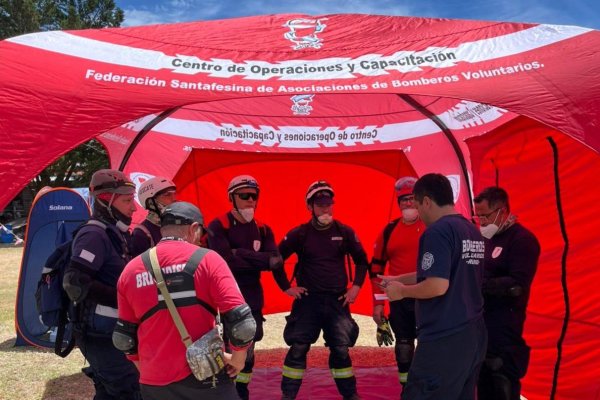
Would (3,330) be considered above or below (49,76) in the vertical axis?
below

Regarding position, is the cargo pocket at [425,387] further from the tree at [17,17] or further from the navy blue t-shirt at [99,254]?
A: the tree at [17,17]

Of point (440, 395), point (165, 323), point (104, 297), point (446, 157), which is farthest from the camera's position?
point (446, 157)

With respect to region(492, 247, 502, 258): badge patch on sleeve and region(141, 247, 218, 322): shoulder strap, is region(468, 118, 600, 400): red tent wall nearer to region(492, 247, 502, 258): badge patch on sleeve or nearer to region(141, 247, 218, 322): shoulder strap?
region(492, 247, 502, 258): badge patch on sleeve

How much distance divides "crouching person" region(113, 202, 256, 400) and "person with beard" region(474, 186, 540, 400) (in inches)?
87.8

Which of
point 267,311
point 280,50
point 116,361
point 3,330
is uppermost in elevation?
point 280,50

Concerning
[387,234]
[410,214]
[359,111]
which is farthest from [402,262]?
[359,111]

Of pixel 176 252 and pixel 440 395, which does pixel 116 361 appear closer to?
pixel 176 252

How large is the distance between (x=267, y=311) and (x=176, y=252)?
588 cm

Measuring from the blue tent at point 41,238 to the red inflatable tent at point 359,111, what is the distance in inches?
58.1

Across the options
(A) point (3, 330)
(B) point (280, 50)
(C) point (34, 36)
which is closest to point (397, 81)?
(B) point (280, 50)

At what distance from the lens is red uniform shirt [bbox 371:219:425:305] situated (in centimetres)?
555

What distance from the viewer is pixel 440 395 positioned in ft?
10.6

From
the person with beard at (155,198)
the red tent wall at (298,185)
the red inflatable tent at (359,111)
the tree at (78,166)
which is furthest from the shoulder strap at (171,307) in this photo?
the tree at (78,166)

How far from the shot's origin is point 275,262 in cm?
531
